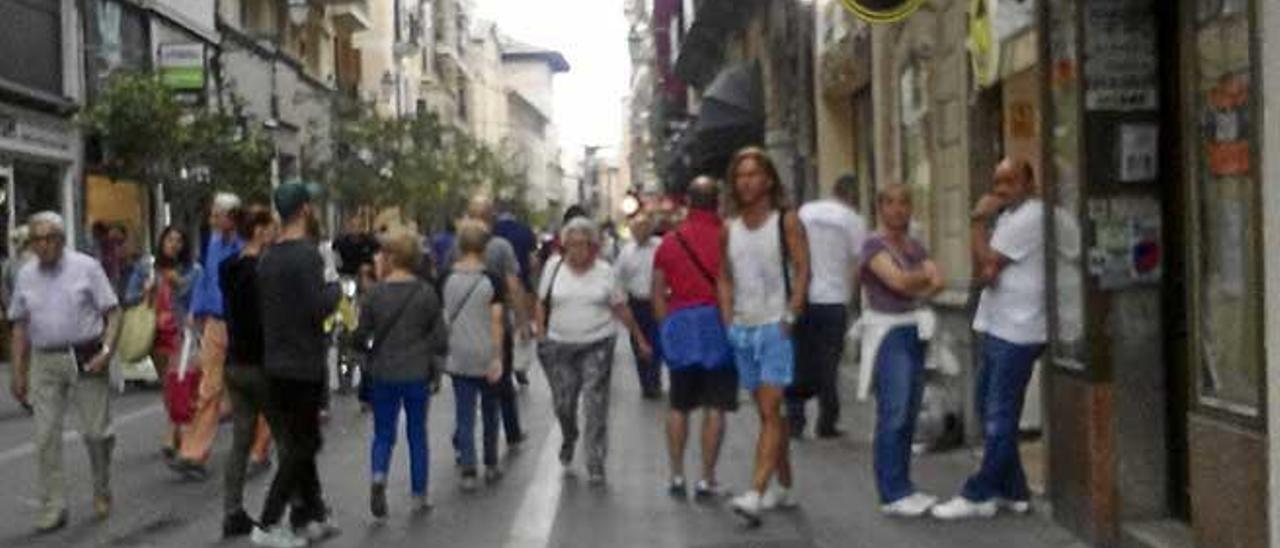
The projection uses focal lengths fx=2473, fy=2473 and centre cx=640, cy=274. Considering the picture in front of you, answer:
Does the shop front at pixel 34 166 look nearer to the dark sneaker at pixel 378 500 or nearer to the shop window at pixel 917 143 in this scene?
the shop window at pixel 917 143

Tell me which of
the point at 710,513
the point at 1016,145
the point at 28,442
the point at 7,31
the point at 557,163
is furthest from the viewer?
the point at 557,163

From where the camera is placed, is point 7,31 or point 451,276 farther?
point 7,31

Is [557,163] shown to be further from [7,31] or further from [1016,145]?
[1016,145]

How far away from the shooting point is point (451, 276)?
14.2m

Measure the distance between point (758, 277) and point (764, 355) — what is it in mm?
Result: 382

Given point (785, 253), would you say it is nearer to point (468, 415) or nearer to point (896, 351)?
point (896, 351)

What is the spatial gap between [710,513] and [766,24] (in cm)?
2419

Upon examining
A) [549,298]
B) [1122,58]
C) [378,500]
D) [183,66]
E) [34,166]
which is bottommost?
[378,500]

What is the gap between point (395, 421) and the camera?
1273 cm

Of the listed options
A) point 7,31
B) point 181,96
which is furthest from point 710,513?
point 181,96

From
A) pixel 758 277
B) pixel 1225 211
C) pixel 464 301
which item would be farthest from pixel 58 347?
pixel 1225 211

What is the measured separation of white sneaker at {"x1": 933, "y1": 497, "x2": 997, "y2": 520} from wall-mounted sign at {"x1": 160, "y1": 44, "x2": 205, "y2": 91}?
26.4 m

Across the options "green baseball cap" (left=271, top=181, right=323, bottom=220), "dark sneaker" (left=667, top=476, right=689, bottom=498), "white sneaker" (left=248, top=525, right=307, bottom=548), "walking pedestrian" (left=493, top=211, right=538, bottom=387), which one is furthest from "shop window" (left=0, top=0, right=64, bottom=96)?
"white sneaker" (left=248, top=525, right=307, bottom=548)

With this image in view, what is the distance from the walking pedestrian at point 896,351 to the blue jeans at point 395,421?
2330mm
